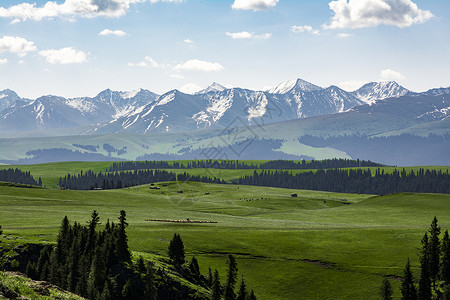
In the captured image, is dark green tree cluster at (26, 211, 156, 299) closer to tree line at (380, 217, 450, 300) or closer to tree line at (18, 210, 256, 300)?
tree line at (18, 210, 256, 300)

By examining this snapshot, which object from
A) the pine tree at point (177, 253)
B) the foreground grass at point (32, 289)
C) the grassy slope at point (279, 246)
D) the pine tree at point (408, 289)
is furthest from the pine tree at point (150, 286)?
the pine tree at point (408, 289)

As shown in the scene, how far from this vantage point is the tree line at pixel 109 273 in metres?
66.6

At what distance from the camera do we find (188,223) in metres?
132

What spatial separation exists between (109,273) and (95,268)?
102 inches

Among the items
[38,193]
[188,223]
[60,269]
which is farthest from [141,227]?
[38,193]

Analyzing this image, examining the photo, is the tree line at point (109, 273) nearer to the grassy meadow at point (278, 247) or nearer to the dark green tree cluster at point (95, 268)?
the dark green tree cluster at point (95, 268)

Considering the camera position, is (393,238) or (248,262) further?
(393,238)

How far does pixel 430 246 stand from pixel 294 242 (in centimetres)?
3132

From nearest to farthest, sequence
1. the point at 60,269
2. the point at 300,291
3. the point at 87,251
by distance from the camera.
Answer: the point at 60,269 < the point at 87,251 < the point at 300,291

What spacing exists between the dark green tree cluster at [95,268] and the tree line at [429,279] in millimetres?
41298

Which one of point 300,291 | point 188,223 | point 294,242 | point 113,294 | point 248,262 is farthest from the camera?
point 188,223

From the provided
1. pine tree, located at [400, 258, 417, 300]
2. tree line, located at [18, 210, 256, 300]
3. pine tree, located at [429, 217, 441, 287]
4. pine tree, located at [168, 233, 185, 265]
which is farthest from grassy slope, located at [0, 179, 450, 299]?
tree line, located at [18, 210, 256, 300]

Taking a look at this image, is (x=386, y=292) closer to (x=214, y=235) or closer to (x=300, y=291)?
(x=300, y=291)

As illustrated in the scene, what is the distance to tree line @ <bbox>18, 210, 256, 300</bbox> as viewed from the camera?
66562mm
